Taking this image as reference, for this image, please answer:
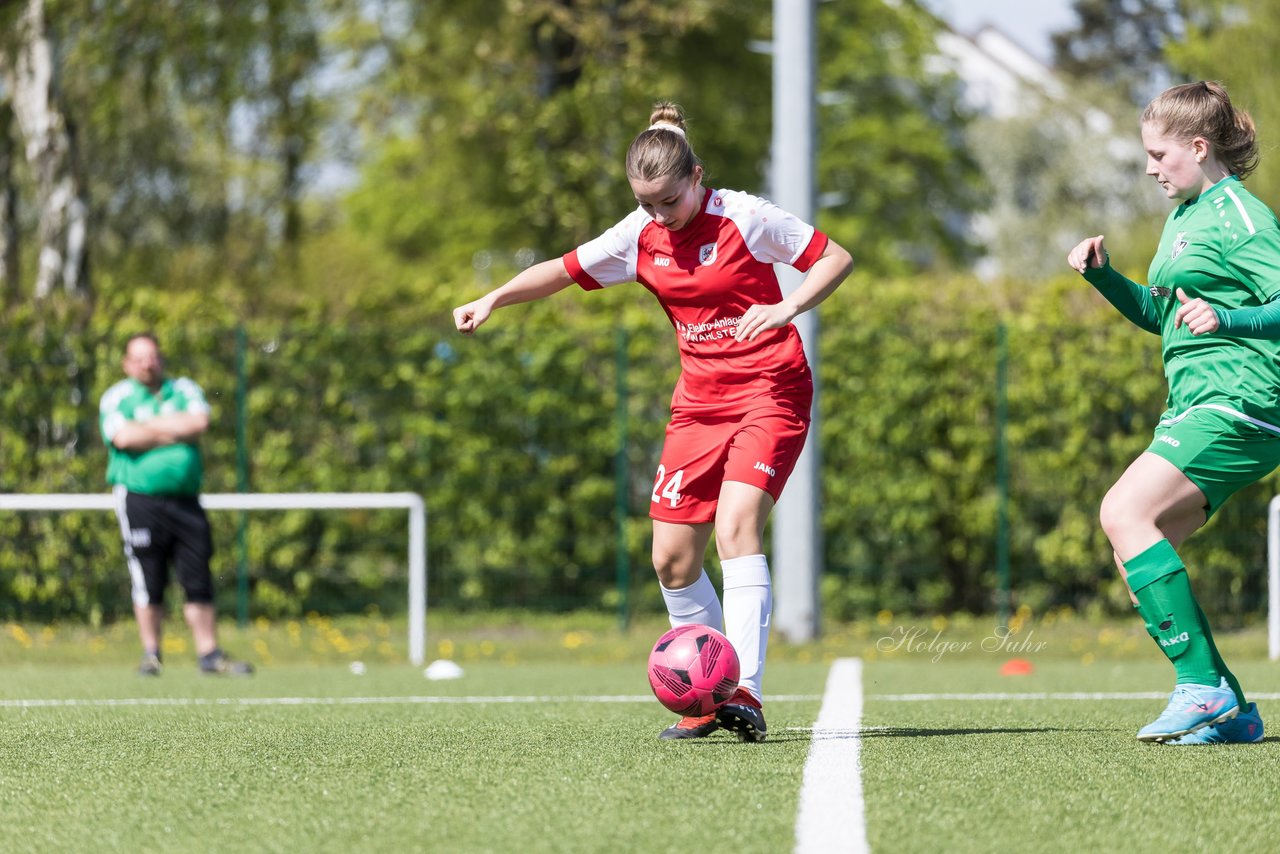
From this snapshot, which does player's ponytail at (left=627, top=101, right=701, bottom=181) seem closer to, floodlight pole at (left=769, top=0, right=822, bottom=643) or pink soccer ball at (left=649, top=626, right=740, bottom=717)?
pink soccer ball at (left=649, top=626, right=740, bottom=717)

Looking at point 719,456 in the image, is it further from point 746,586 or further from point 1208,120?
point 1208,120

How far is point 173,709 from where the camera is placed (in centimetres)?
693

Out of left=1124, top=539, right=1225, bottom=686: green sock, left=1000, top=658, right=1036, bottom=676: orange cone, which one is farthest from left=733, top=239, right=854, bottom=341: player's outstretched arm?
left=1000, top=658, right=1036, bottom=676: orange cone

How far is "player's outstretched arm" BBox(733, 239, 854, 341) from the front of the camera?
5156mm

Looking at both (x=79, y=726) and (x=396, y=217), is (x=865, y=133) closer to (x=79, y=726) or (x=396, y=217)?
(x=396, y=217)

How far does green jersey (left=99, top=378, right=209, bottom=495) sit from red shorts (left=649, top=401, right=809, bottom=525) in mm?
4859

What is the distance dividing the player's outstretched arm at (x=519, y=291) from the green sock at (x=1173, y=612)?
2191 millimetres

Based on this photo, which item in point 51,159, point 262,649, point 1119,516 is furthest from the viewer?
point 51,159

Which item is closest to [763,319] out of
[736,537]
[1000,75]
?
[736,537]

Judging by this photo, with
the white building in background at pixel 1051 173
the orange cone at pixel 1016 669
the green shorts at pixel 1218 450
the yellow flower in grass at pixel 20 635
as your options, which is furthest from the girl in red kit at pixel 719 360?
the white building in background at pixel 1051 173

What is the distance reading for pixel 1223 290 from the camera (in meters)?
5.03

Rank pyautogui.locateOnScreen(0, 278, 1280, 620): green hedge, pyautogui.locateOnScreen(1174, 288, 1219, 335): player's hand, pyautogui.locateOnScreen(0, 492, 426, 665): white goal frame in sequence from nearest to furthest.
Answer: pyautogui.locateOnScreen(1174, 288, 1219, 335): player's hand, pyautogui.locateOnScreen(0, 492, 426, 665): white goal frame, pyautogui.locateOnScreen(0, 278, 1280, 620): green hedge

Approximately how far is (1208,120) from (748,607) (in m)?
2.15

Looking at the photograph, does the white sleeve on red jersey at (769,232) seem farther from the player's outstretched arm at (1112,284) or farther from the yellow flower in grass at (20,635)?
the yellow flower in grass at (20,635)
